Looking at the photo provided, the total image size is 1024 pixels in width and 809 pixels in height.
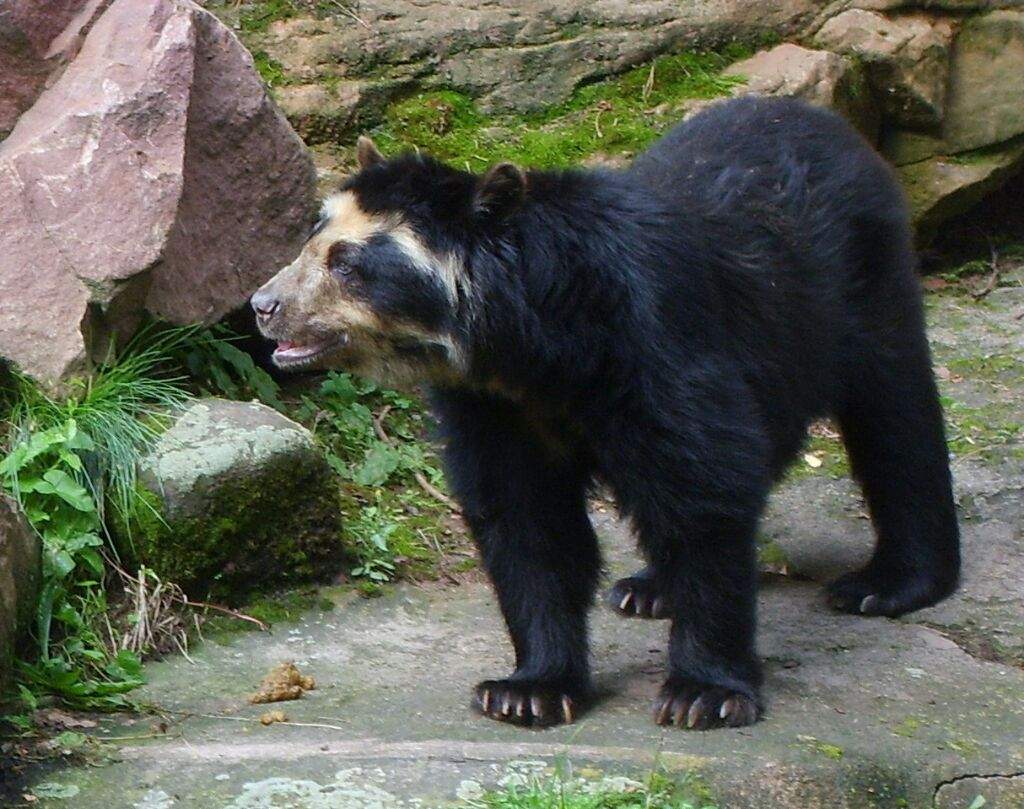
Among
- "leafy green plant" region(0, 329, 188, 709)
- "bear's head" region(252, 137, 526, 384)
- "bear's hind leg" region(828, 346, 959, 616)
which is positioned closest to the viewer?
"bear's head" region(252, 137, 526, 384)

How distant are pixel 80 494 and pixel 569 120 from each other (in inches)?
166

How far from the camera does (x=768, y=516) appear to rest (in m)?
6.57

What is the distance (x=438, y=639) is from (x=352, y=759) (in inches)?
54.2

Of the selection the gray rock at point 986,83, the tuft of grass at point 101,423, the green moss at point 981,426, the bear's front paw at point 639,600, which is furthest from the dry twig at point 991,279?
the tuft of grass at point 101,423

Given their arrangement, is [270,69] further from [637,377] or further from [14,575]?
[637,377]

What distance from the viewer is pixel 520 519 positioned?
15.0 feet

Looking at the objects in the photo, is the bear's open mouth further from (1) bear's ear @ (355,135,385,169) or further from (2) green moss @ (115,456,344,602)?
(2) green moss @ (115,456,344,602)

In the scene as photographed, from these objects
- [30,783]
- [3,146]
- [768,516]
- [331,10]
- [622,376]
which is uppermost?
[331,10]

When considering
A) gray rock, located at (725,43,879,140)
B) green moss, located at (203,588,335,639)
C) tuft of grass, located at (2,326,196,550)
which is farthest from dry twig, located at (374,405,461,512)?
gray rock, located at (725,43,879,140)

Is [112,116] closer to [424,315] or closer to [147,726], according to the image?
[424,315]

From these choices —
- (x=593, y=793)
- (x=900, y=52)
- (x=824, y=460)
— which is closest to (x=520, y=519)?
(x=593, y=793)

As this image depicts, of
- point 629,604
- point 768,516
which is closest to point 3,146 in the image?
point 629,604

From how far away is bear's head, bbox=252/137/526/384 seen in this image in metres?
4.31

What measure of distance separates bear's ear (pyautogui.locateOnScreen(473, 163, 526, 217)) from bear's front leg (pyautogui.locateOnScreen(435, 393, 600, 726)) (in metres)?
0.59
